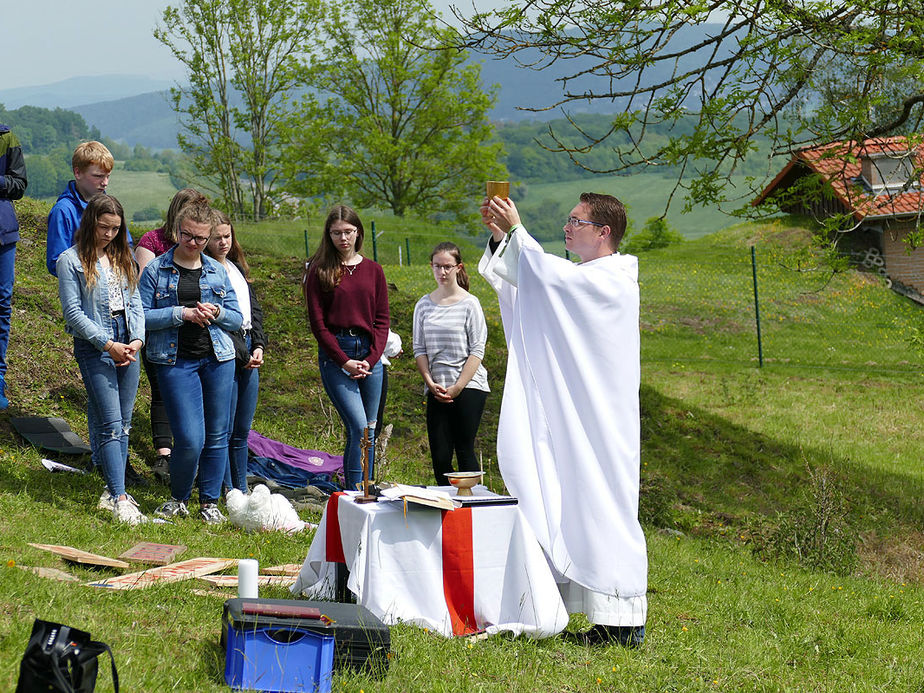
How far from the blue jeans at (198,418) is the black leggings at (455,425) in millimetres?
1464

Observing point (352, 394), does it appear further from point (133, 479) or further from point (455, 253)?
point (133, 479)

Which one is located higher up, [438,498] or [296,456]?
[438,498]

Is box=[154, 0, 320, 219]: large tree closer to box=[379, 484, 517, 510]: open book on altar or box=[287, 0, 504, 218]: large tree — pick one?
box=[287, 0, 504, 218]: large tree

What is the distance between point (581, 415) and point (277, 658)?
1.85m

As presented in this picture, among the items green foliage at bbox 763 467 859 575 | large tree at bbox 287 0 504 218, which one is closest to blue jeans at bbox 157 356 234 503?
green foliage at bbox 763 467 859 575

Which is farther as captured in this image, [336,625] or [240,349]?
[240,349]

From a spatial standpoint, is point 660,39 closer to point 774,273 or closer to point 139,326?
point 139,326

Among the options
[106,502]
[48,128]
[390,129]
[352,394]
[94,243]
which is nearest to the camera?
[94,243]

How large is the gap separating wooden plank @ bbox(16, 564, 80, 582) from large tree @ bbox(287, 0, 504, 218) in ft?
114

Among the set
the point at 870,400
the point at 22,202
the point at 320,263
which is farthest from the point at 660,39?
the point at 22,202

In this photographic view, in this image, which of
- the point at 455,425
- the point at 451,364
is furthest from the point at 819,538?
the point at 451,364

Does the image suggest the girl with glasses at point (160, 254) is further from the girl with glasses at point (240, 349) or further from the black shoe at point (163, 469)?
the girl with glasses at point (240, 349)

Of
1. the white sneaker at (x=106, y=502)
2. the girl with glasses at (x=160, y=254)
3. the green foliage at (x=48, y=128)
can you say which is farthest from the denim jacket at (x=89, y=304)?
the green foliage at (x=48, y=128)

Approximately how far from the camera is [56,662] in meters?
3.00
